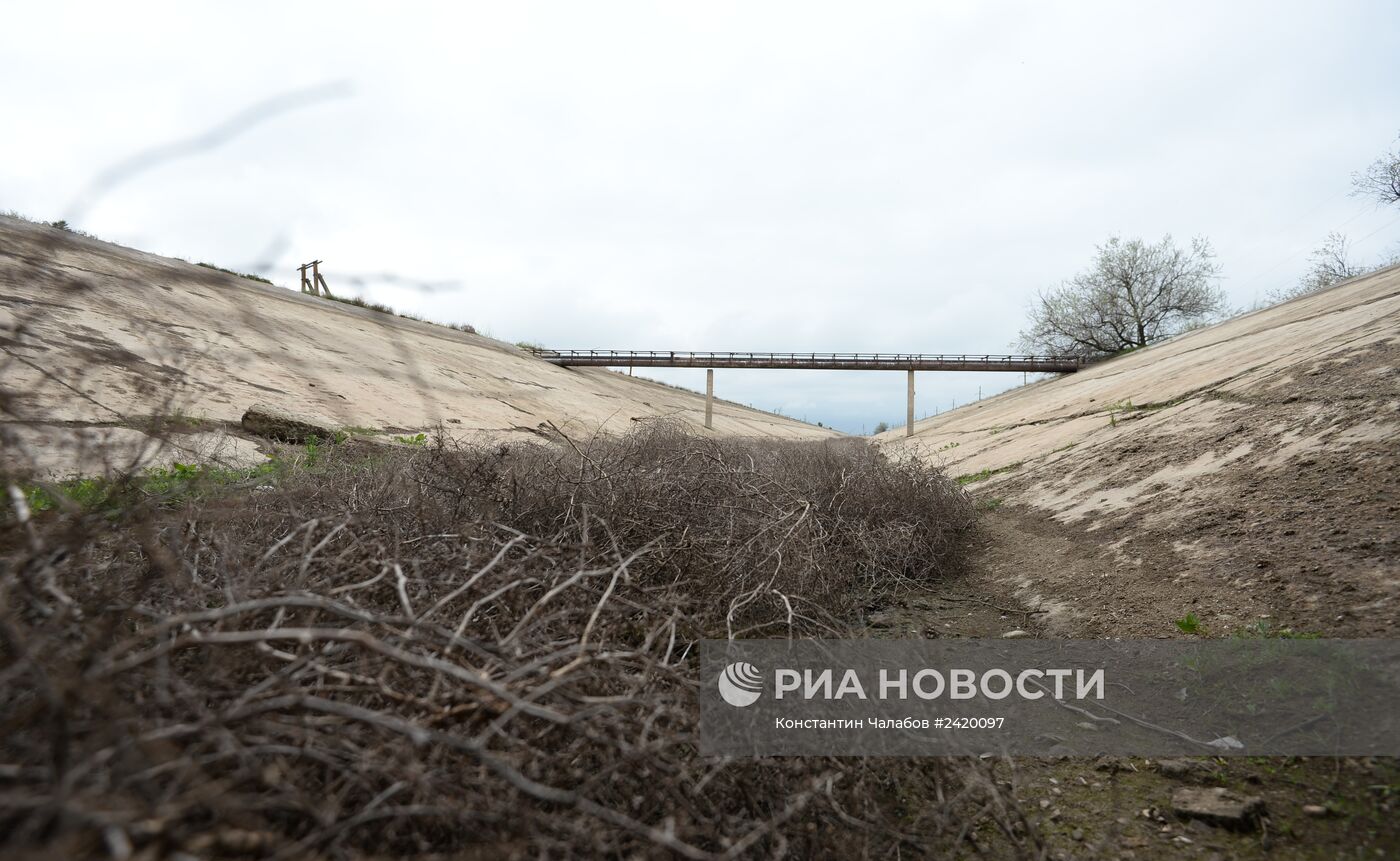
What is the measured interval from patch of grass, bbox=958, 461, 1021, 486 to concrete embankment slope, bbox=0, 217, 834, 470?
431 cm

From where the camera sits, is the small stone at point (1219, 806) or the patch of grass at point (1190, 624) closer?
the small stone at point (1219, 806)

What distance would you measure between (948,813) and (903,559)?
8.89 feet

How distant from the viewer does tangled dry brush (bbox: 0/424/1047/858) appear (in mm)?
1013

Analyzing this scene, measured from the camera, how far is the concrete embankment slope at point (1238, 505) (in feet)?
9.21

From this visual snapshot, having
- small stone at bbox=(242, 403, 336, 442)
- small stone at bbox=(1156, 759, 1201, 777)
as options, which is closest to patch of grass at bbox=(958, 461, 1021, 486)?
small stone at bbox=(1156, 759, 1201, 777)

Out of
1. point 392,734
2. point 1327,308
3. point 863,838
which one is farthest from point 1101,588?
point 1327,308

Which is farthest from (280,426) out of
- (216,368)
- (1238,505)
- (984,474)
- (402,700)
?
(1238,505)

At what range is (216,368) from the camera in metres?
8.40

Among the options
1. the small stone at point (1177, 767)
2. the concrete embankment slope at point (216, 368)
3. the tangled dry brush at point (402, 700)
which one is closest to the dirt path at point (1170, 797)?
the small stone at point (1177, 767)

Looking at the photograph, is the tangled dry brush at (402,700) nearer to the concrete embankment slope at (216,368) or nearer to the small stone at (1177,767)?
the concrete embankment slope at (216,368)

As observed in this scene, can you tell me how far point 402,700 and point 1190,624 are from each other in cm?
320

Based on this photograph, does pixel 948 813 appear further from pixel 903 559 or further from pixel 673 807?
pixel 903 559

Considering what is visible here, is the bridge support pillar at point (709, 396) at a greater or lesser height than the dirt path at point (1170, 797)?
greater

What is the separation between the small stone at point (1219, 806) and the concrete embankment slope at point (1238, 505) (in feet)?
3.06
